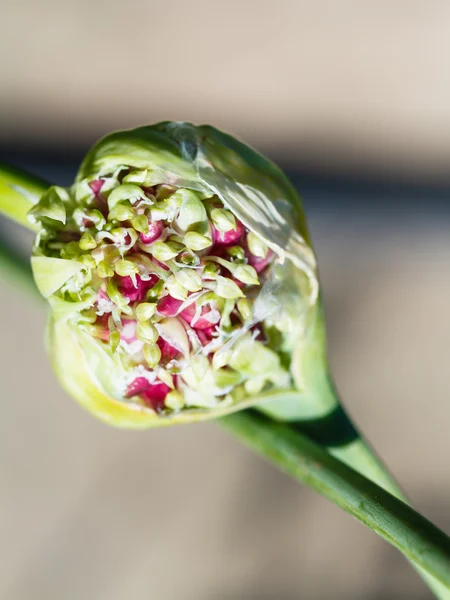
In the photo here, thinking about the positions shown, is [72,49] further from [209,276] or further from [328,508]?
[328,508]

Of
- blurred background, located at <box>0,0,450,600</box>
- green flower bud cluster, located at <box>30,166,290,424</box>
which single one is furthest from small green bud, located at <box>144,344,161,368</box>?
blurred background, located at <box>0,0,450,600</box>

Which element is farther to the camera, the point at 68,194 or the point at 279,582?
the point at 279,582

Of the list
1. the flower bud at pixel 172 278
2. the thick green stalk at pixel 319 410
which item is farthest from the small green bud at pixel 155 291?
the thick green stalk at pixel 319 410

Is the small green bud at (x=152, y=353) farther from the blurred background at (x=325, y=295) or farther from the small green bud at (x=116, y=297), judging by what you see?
the blurred background at (x=325, y=295)

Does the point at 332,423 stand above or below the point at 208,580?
above

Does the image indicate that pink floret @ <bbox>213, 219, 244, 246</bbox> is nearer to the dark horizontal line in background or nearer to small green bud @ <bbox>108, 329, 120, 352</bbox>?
small green bud @ <bbox>108, 329, 120, 352</bbox>

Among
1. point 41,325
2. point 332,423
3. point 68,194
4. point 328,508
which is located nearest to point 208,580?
point 328,508

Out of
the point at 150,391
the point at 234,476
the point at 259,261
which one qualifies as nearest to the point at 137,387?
the point at 150,391
